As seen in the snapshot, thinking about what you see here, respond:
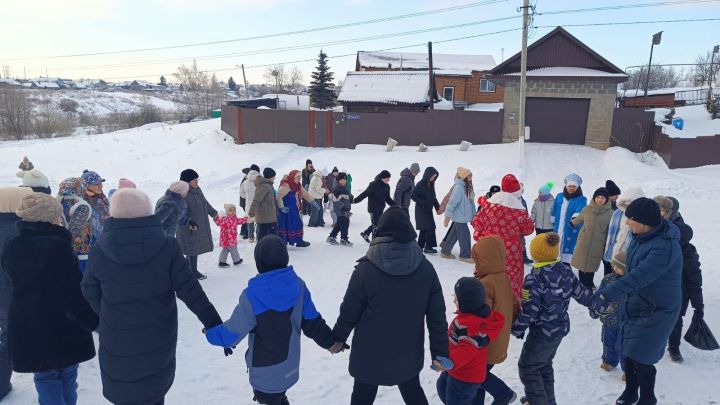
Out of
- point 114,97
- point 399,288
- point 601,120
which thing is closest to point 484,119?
point 601,120

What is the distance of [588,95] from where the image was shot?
18734 millimetres

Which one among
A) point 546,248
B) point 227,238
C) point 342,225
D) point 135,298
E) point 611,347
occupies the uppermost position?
point 546,248

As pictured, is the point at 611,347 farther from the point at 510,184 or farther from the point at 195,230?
the point at 195,230

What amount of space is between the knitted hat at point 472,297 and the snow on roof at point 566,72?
58.9 feet

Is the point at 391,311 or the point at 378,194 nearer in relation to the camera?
the point at 391,311

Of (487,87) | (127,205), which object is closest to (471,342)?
(127,205)

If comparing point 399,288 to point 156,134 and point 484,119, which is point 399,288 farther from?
point 156,134

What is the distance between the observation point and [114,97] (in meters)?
74.1

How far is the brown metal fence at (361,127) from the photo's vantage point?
2033cm

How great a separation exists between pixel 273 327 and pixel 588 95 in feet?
64.1

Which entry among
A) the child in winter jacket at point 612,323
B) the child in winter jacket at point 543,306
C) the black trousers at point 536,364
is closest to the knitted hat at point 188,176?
the child in winter jacket at point 543,306

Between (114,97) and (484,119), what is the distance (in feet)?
238

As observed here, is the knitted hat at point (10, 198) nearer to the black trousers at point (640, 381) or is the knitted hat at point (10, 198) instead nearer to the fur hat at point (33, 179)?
the fur hat at point (33, 179)

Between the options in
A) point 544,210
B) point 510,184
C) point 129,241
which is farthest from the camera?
point 544,210
